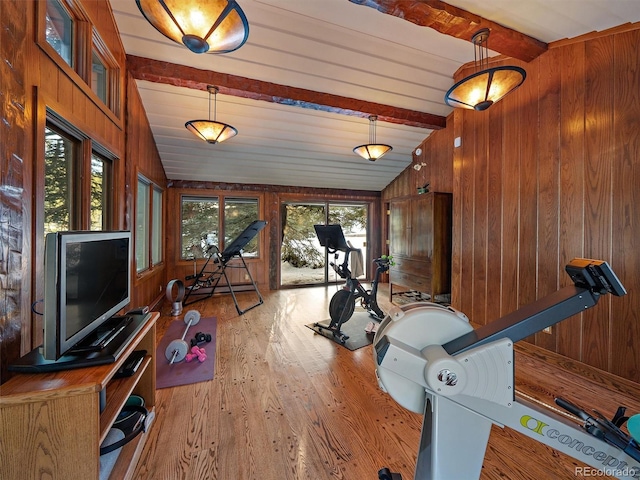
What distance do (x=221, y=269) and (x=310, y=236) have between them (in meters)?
2.16

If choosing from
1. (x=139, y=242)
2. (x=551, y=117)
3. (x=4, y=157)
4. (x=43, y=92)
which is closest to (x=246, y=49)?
(x=43, y=92)

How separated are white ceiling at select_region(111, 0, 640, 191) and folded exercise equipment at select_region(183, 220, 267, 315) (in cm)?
146

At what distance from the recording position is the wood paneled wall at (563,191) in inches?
85.0

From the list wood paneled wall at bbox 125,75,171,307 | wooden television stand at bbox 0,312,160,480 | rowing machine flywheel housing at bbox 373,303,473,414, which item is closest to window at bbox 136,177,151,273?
wood paneled wall at bbox 125,75,171,307

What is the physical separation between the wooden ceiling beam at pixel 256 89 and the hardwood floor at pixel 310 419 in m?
2.99

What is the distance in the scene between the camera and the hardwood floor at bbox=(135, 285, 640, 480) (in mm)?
1464

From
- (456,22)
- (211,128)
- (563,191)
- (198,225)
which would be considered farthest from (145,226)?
(563,191)

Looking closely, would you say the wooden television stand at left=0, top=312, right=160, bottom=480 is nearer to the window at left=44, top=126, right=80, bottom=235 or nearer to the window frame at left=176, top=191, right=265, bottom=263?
the window at left=44, top=126, right=80, bottom=235

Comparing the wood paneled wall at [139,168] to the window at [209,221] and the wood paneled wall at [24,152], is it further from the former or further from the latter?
the wood paneled wall at [24,152]

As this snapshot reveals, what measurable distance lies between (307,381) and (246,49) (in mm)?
3383

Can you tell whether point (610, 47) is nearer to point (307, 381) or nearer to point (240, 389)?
point (307, 381)

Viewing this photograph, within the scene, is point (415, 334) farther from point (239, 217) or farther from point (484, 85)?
point (239, 217)

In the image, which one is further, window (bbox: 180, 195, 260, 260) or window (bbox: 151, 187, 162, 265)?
window (bbox: 180, 195, 260, 260)

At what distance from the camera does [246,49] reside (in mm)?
2852
